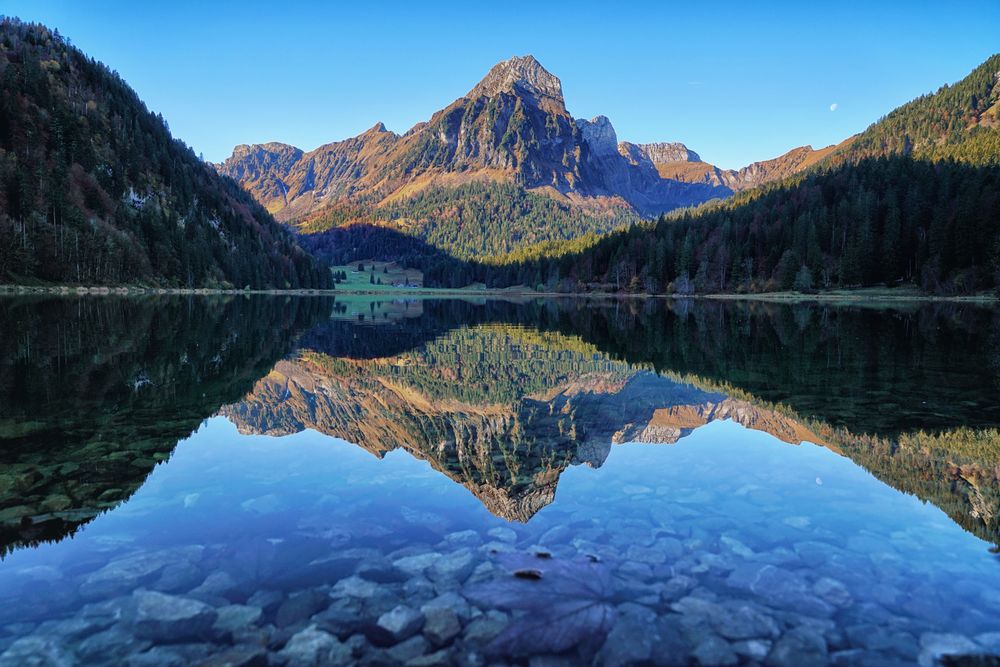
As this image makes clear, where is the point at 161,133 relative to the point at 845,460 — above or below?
above

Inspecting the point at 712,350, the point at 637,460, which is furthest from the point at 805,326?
the point at 637,460

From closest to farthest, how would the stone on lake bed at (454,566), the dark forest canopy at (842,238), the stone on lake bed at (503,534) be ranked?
the stone on lake bed at (454,566)
the stone on lake bed at (503,534)
the dark forest canopy at (842,238)

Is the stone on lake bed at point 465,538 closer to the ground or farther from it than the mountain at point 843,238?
closer to the ground

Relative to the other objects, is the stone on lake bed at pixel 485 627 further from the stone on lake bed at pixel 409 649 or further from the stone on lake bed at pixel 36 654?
the stone on lake bed at pixel 36 654

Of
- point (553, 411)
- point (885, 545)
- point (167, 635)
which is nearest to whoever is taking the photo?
point (167, 635)

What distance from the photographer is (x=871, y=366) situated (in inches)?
1007

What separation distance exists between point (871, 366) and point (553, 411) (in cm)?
1725

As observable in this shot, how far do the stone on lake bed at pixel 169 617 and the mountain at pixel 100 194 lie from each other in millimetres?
98075

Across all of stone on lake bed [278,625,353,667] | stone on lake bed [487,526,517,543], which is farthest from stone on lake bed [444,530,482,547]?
stone on lake bed [278,625,353,667]

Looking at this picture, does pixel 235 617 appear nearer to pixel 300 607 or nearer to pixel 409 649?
pixel 300 607

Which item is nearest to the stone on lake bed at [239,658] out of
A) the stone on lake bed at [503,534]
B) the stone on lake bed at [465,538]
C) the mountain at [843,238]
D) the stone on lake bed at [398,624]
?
the stone on lake bed at [398,624]

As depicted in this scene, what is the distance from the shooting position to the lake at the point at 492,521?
598 cm

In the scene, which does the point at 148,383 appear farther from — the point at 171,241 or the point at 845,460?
the point at 171,241

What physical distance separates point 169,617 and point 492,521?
4.78 m
